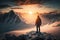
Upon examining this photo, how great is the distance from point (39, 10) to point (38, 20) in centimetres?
52

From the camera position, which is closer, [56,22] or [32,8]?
[56,22]

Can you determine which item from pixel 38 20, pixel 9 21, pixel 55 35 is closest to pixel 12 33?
pixel 9 21

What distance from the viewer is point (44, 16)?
453 cm

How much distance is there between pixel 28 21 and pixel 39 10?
403mm

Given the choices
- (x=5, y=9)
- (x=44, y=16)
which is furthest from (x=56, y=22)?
(x=5, y=9)

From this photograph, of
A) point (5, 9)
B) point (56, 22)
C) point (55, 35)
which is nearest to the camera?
point (55, 35)

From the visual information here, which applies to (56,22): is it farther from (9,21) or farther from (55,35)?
(9,21)

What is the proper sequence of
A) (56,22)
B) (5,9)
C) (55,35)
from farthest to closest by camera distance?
1. (5,9)
2. (56,22)
3. (55,35)

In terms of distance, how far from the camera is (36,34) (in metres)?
4.20

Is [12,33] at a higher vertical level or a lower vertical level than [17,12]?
lower

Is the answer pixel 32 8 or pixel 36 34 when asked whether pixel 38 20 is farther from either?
pixel 32 8

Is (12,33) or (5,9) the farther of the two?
(5,9)

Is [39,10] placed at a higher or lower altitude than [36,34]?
higher

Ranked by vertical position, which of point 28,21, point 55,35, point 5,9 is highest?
point 5,9
